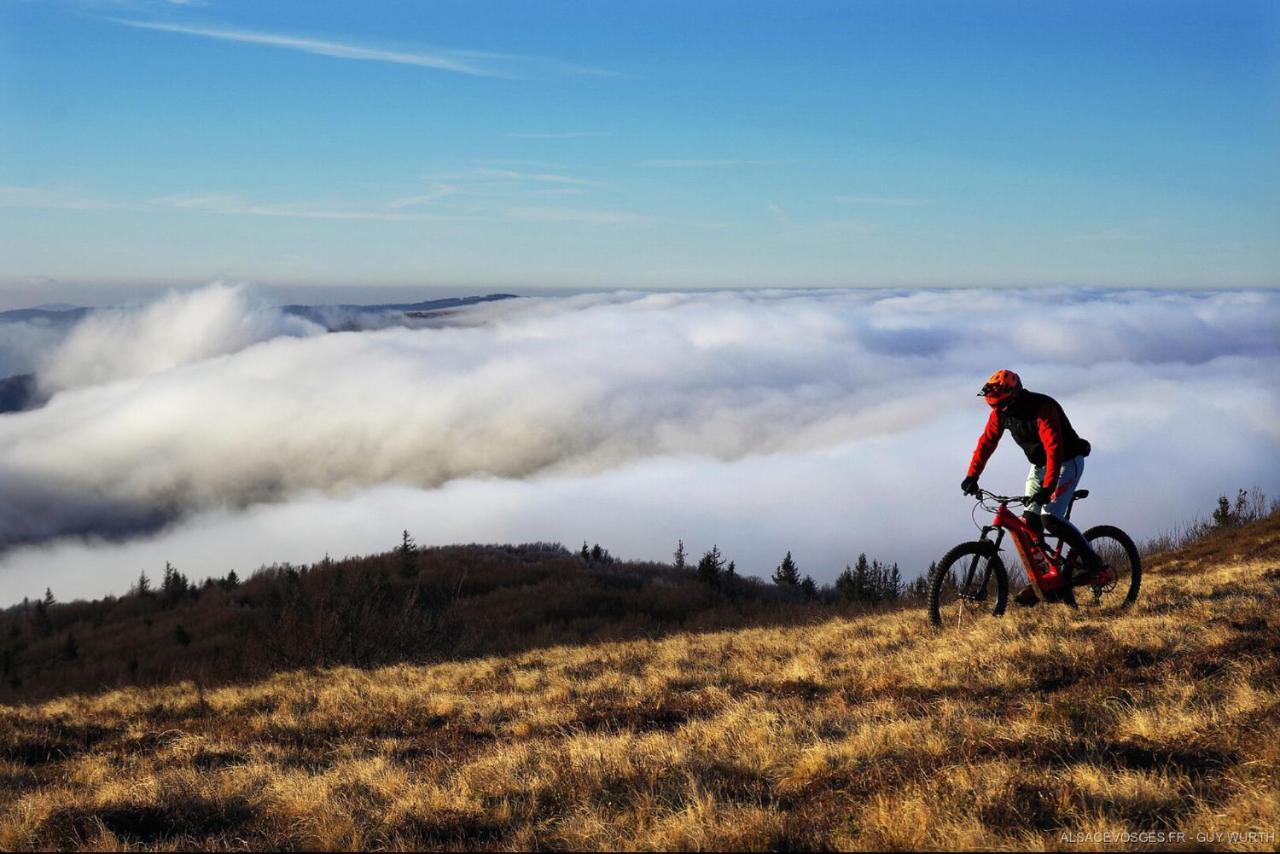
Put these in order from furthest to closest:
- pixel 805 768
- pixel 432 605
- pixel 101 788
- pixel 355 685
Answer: pixel 432 605, pixel 355 685, pixel 101 788, pixel 805 768

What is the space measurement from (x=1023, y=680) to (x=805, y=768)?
3.01 m

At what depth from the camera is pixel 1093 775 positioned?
4.98 metres

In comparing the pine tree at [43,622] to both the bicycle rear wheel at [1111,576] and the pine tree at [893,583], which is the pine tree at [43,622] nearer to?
the pine tree at [893,583]

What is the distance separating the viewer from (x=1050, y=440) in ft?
31.3

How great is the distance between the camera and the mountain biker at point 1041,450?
962cm

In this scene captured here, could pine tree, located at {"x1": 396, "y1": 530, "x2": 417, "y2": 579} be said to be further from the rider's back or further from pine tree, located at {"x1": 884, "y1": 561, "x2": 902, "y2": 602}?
the rider's back

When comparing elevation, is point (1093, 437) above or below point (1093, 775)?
above

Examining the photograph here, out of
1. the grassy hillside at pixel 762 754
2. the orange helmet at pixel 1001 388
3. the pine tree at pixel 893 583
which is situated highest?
the orange helmet at pixel 1001 388

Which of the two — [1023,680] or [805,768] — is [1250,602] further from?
[805,768]

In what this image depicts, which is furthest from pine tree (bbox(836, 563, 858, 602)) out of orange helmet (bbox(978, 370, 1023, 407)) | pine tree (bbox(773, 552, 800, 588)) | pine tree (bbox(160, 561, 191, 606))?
pine tree (bbox(160, 561, 191, 606))

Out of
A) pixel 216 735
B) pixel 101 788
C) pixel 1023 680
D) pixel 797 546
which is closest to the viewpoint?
pixel 101 788

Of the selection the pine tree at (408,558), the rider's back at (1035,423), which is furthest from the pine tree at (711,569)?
the rider's back at (1035,423)

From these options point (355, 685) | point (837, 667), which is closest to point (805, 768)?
point (837, 667)

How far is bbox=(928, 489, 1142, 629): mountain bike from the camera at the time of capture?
33.1 ft
